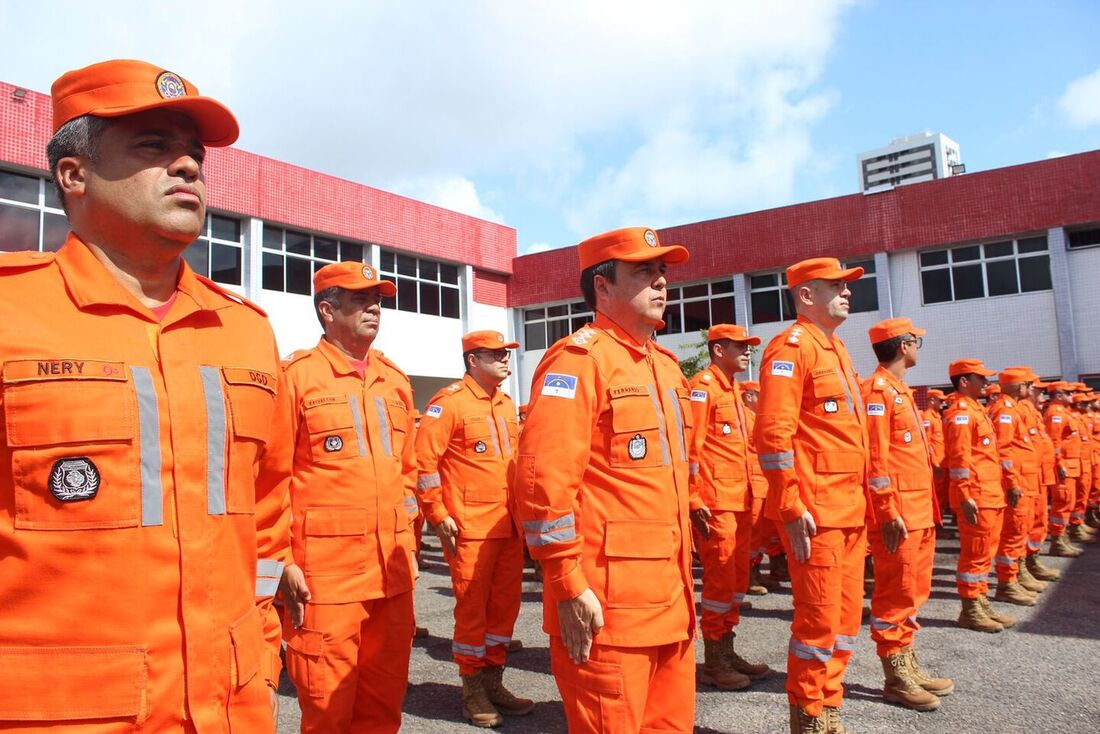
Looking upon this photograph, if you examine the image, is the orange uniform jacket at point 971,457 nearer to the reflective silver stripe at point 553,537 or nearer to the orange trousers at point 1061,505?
the orange trousers at point 1061,505

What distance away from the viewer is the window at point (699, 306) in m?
24.5

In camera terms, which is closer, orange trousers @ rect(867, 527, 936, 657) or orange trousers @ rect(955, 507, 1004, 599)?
orange trousers @ rect(867, 527, 936, 657)

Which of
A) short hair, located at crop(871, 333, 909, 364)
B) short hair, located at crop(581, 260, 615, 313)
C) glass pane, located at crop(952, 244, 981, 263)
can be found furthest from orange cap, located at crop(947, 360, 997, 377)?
glass pane, located at crop(952, 244, 981, 263)

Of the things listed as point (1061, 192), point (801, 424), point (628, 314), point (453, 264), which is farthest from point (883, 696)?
point (453, 264)

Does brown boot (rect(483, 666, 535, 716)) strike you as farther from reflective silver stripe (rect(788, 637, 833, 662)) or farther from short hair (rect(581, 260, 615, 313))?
short hair (rect(581, 260, 615, 313))

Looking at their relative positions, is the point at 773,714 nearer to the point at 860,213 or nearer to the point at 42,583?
the point at 42,583

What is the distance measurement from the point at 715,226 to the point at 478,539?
20.6 meters

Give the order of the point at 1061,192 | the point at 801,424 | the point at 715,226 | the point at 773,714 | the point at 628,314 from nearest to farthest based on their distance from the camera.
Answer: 1. the point at 628,314
2. the point at 801,424
3. the point at 773,714
4. the point at 1061,192
5. the point at 715,226

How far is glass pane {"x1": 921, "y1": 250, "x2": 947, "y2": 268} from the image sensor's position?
21.2m

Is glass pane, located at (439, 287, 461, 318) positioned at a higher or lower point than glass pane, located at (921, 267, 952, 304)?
higher

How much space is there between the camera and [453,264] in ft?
89.2

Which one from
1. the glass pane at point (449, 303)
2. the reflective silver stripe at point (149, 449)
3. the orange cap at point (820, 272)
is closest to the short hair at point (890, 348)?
the orange cap at point (820, 272)

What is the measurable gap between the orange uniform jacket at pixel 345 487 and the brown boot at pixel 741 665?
2905 millimetres

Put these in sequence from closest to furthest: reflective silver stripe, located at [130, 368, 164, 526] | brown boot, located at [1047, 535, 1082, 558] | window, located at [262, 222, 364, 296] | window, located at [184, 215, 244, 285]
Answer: reflective silver stripe, located at [130, 368, 164, 526], brown boot, located at [1047, 535, 1082, 558], window, located at [184, 215, 244, 285], window, located at [262, 222, 364, 296]
